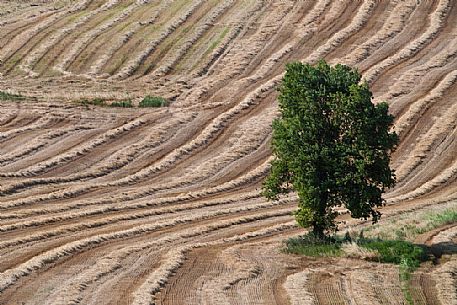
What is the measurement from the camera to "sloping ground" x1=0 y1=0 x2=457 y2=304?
35.3 m

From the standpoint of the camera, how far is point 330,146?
40.3 metres

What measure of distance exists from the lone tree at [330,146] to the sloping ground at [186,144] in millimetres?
2632

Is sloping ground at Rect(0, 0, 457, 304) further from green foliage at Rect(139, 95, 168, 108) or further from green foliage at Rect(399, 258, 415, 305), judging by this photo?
green foliage at Rect(139, 95, 168, 108)

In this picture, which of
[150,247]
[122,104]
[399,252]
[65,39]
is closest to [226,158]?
[122,104]

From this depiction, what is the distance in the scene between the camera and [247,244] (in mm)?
42344

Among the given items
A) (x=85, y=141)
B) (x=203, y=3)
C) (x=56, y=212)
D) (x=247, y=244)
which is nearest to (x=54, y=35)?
(x=203, y=3)

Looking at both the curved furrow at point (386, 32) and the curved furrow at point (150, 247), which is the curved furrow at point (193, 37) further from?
the curved furrow at point (150, 247)

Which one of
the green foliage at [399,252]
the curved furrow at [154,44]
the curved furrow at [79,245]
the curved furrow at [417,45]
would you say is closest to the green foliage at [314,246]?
the green foliage at [399,252]

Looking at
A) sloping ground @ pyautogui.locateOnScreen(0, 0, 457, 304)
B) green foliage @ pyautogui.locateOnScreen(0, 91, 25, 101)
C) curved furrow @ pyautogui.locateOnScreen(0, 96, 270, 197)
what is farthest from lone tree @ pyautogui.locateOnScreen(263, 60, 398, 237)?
green foliage @ pyautogui.locateOnScreen(0, 91, 25, 101)

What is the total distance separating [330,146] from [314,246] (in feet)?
12.1

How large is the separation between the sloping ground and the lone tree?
2632 millimetres

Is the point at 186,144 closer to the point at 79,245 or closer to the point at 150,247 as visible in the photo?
the point at 150,247

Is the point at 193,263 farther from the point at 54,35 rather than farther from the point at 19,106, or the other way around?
the point at 54,35

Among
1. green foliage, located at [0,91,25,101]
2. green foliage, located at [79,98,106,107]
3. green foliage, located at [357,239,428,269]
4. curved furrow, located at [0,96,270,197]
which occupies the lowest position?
green foliage, located at [357,239,428,269]
